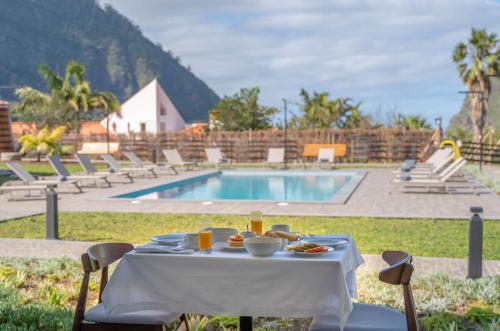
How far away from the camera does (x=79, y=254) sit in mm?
6988

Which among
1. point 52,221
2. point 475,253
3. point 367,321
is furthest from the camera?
point 52,221

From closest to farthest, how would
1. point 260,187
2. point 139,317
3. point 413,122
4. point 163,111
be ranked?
1. point 139,317
2. point 260,187
3. point 413,122
4. point 163,111

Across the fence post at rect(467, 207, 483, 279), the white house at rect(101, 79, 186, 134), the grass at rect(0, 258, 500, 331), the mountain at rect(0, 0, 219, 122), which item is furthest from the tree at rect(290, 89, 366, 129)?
the mountain at rect(0, 0, 219, 122)

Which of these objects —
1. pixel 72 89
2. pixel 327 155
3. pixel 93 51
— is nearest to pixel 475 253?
pixel 327 155

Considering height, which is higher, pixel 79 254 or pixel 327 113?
pixel 327 113

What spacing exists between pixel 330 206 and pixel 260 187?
6.84 m

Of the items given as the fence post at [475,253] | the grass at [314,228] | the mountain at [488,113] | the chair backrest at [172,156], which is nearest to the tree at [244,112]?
the chair backrest at [172,156]

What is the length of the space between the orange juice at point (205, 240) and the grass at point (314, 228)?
4.12m

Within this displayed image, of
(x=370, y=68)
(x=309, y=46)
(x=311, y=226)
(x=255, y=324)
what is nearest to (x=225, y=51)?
(x=309, y=46)

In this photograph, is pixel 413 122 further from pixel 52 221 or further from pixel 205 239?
pixel 205 239

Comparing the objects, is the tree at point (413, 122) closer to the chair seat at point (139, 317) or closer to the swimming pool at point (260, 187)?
the swimming pool at point (260, 187)

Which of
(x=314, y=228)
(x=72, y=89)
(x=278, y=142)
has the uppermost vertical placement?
(x=72, y=89)

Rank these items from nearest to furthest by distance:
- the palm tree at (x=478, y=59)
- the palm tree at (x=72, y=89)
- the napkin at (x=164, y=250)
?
the napkin at (x=164, y=250) → the palm tree at (x=478, y=59) → the palm tree at (x=72, y=89)

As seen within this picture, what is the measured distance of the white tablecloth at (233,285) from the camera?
3096 millimetres
